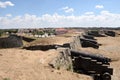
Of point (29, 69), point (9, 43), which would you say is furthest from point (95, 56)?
point (9, 43)

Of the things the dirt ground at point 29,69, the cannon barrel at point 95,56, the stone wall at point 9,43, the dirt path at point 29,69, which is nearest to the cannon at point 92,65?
the cannon barrel at point 95,56

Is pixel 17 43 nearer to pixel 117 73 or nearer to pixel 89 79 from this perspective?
pixel 117 73

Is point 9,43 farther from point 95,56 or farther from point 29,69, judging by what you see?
point 29,69

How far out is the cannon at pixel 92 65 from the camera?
1634 centimetres

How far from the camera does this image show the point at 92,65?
56.2ft

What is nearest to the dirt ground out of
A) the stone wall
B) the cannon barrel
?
the cannon barrel

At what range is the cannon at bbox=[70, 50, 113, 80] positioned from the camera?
16.3 meters

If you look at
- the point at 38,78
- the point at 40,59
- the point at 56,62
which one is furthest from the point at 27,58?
the point at 38,78

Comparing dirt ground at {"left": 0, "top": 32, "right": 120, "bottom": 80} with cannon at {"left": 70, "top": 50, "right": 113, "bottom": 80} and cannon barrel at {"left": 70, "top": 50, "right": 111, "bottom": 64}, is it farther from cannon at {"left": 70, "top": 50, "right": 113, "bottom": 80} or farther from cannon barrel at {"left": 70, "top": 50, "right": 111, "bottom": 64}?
cannon barrel at {"left": 70, "top": 50, "right": 111, "bottom": 64}

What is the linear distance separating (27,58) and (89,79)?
3446 millimetres

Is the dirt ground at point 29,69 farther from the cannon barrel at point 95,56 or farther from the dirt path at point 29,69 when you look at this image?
the cannon barrel at point 95,56

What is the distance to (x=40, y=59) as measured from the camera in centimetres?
1402

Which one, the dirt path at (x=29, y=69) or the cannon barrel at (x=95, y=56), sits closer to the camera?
the dirt path at (x=29, y=69)

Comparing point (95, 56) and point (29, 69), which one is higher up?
point (29, 69)
